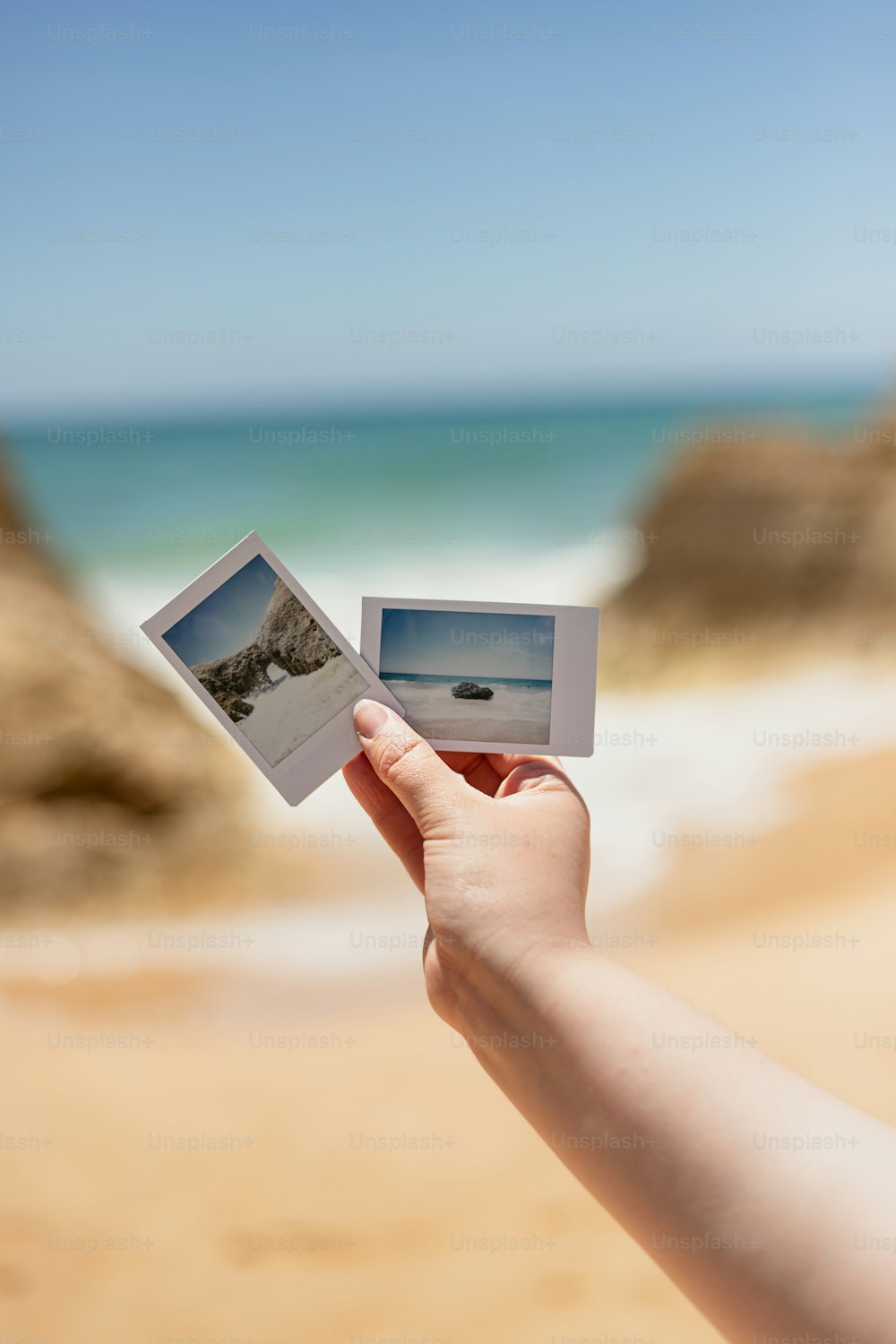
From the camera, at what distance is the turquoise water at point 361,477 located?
11.0 meters

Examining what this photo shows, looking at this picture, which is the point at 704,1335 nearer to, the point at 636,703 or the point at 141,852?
the point at 141,852

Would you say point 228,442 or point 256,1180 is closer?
point 256,1180

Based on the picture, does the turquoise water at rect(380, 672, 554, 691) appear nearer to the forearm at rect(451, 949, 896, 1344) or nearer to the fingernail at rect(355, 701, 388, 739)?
the fingernail at rect(355, 701, 388, 739)

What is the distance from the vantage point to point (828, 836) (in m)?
3.21

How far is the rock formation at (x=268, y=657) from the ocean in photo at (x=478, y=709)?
0.10 metres

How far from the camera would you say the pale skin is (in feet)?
2.47

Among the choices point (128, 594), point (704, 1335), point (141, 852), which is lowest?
point (128, 594)

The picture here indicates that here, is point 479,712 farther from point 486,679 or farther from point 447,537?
point 447,537

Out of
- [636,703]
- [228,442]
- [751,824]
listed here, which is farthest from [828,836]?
[228,442]

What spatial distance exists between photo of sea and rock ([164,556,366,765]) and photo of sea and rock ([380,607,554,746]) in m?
0.08

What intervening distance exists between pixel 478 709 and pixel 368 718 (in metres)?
0.15

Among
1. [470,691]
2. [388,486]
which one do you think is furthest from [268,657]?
[388,486]

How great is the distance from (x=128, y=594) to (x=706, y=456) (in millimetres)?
5653

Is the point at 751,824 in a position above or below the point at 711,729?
above
